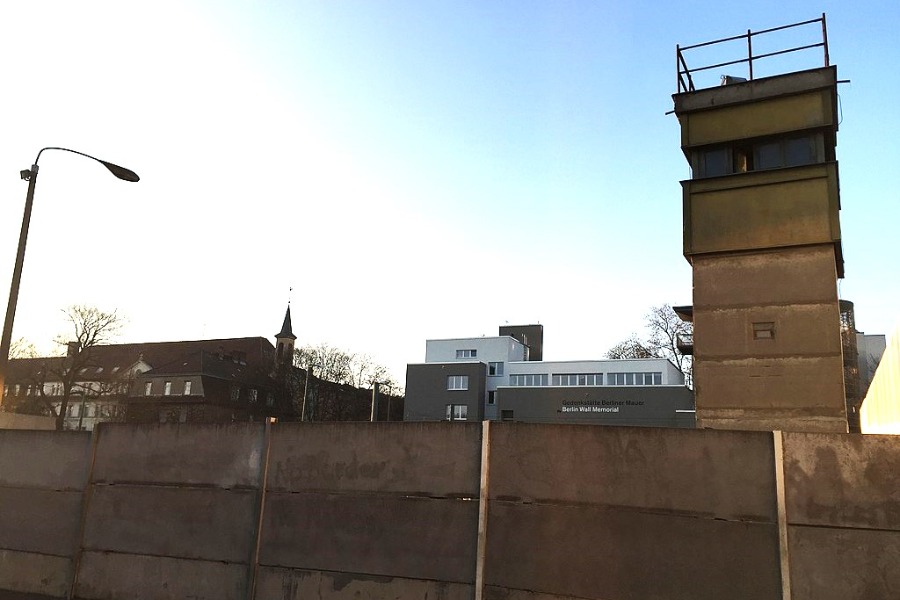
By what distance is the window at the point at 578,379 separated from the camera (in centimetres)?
7500

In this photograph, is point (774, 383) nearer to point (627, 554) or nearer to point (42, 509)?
point (627, 554)

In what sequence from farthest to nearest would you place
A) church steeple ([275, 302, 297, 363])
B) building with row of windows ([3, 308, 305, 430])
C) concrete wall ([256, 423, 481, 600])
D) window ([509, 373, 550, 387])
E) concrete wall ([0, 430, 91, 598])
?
church steeple ([275, 302, 297, 363]) → building with row of windows ([3, 308, 305, 430]) → window ([509, 373, 550, 387]) → concrete wall ([0, 430, 91, 598]) → concrete wall ([256, 423, 481, 600])

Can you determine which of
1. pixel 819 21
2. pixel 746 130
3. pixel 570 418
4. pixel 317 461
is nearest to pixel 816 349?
pixel 746 130

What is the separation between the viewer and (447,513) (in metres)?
7.80

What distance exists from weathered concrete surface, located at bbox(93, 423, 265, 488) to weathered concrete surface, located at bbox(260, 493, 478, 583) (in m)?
0.70

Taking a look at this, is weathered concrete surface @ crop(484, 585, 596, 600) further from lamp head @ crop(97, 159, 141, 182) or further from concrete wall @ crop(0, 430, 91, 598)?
lamp head @ crop(97, 159, 141, 182)

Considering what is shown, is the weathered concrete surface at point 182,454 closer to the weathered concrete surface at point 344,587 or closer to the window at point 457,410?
the weathered concrete surface at point 344,587

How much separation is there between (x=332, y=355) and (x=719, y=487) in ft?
253

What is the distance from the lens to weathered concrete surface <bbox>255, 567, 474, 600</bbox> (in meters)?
7.60

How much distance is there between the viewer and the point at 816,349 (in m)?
16.7

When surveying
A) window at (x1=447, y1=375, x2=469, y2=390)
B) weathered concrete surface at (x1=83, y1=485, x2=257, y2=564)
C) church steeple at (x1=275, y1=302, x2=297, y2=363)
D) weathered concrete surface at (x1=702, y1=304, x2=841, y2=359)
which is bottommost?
weathered concrete surface at (x1=83, y1=485, x2=257, y2=564)

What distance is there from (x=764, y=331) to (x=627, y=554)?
12.2 metres

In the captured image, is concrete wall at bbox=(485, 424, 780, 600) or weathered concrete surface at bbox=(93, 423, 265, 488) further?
weathered concrete surface at bbox=(93, 423, 265, 488)

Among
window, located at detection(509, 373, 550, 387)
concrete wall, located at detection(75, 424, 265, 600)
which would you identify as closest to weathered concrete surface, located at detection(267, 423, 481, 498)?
concrete wall, located at detection(75, 424, 265, 600)
